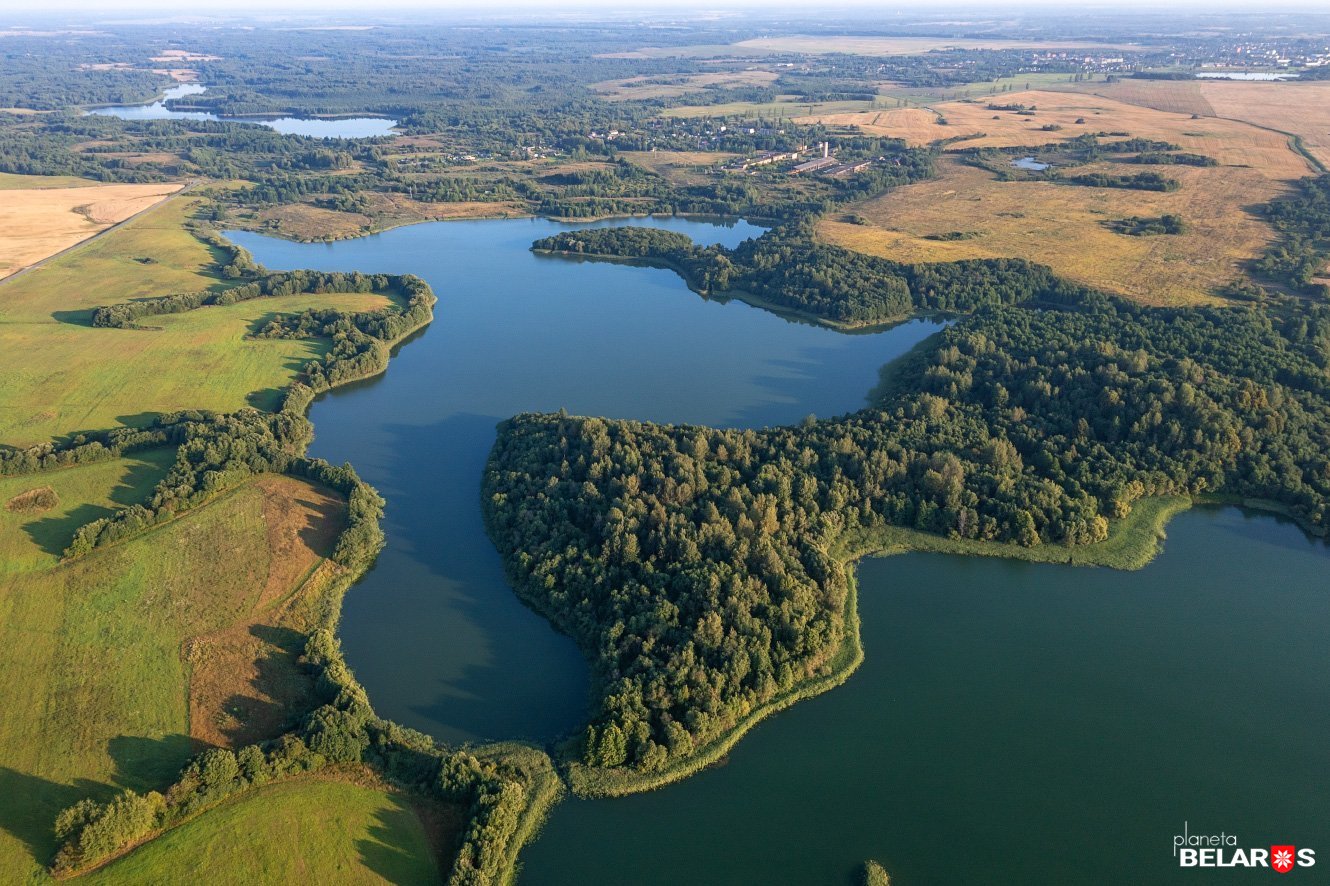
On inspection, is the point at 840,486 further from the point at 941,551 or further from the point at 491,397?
the point at 491,397

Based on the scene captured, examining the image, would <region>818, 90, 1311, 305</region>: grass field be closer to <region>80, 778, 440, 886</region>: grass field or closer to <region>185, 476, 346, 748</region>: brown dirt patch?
<region>185, 476, 346, 748</region>: brown dirt patch

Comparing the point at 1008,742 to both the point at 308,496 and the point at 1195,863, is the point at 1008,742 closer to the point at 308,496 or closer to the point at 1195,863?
the point at 1195,863

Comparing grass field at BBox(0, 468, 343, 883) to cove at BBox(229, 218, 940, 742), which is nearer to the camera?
grass field at BBox(0, 468, 343, 883)

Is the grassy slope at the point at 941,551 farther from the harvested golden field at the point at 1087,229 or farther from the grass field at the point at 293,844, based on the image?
the harvested golden field at the point at 1087,229

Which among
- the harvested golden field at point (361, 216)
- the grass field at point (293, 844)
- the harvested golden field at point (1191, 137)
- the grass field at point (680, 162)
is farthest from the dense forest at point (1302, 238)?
the harvested golden field at point (361, 216)

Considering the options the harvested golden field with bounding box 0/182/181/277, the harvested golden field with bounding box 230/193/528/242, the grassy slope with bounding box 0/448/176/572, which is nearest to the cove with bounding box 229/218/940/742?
the harvested golden field with bounding box 230/193/528/242

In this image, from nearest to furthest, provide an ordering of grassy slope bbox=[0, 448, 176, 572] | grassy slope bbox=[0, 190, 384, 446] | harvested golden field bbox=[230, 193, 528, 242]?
grassy slope bbox=[0, 448, 176, 572] → grassy slope bbox=[0, 190, 384, 446] → harvested golden field bbox=[230, 193, 528, 242]

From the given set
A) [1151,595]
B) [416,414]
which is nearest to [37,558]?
[416,414]
